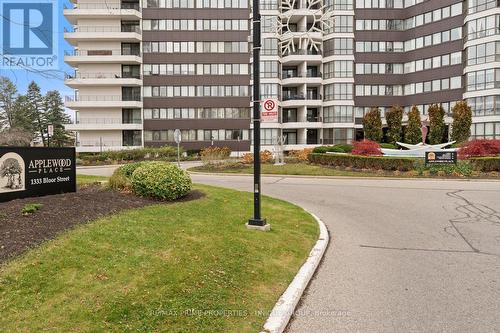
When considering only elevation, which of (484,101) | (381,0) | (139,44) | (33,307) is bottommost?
(33,307)

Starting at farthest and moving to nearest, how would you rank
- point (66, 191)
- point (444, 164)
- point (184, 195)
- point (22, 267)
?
point (444, 164) → point (184, 195) → point (66, 191) → point (22, 267)

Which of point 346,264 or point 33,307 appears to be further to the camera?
point 346,264

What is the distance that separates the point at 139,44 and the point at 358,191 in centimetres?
4781

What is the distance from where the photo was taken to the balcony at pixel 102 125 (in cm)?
5288

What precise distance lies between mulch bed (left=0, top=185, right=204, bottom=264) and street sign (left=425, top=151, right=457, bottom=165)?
19.6 metres

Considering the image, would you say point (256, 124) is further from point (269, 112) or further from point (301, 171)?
point (301, 171)

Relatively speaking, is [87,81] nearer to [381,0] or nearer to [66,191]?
[381,0]

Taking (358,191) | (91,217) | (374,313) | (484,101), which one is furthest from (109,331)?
(484,101)

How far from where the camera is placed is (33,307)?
3947 millimetres

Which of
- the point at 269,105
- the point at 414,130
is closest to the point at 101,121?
the point at 414,130

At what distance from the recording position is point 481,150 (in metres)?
24.9

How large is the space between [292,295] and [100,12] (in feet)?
190

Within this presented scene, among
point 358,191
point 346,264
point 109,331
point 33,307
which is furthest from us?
point 358,191

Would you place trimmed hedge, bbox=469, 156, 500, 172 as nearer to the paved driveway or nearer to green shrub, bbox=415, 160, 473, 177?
green shrub, bbox=415, 160, 473, 177
